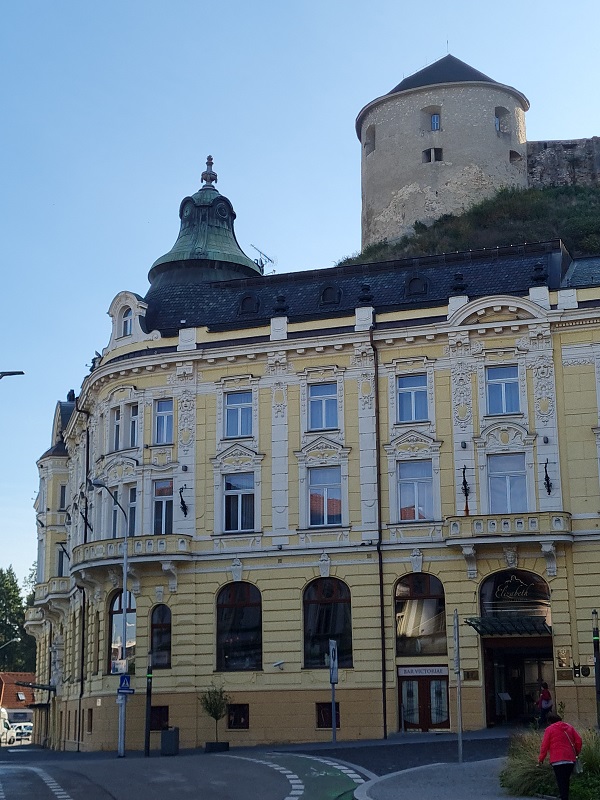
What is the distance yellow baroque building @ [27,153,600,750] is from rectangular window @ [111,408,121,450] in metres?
0.11

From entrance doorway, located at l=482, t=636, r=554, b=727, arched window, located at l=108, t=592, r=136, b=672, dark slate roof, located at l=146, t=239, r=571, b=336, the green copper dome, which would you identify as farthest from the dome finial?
entrance doorway, located at l=482, t=636, r=554, b=727

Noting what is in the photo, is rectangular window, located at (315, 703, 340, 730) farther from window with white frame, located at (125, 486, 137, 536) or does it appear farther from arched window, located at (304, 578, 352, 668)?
window with white frame, located at (125, 486, 137, 536)

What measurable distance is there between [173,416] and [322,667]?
11.5m

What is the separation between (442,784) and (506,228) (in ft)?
→ 189

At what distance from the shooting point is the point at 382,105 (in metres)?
85.2

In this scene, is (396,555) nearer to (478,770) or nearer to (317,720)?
(317,720)

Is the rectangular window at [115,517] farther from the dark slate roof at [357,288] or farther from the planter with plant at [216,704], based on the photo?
the planter with plant at [216,704]

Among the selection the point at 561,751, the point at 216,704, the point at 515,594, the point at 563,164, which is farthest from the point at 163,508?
the point at 563,164

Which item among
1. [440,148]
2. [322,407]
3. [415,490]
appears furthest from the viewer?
[440,148]

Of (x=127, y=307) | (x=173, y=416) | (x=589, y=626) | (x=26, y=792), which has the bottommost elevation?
(x=26, y=792)

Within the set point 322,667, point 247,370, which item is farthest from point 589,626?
point 247,370

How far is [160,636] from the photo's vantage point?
47406 mm

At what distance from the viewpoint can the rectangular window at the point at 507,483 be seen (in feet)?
146

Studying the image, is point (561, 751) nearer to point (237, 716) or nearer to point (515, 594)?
point (515, 594)
